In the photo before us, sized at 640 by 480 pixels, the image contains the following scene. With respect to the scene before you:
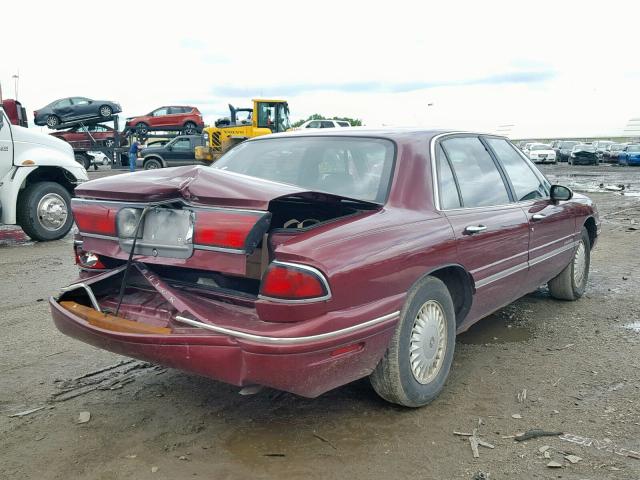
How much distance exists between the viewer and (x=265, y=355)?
104 inches

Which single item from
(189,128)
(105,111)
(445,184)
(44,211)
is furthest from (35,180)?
(189,128)

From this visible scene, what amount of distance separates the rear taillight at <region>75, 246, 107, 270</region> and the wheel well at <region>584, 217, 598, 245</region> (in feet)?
14.4

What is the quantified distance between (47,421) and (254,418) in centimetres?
110

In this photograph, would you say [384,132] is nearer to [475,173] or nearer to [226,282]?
[475,173]

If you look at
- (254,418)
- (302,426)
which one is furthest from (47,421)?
(302,426)

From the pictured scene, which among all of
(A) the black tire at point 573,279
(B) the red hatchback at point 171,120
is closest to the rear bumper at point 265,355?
(A) the black tire at point 573,279

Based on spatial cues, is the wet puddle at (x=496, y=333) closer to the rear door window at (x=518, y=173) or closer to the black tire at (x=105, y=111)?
the rear door window at (x=518, y=173)

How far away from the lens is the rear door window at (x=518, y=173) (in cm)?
463

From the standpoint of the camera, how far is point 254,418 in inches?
129

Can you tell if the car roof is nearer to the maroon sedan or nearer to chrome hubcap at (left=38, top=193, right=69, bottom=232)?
the maroon sedan

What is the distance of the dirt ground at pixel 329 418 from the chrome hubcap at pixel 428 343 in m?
0.21

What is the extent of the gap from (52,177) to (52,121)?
63.9 feet

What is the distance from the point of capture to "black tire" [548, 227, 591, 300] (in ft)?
18.2

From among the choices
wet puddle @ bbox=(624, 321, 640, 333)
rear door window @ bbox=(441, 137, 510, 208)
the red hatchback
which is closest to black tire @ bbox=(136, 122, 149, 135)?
the red hatchback
